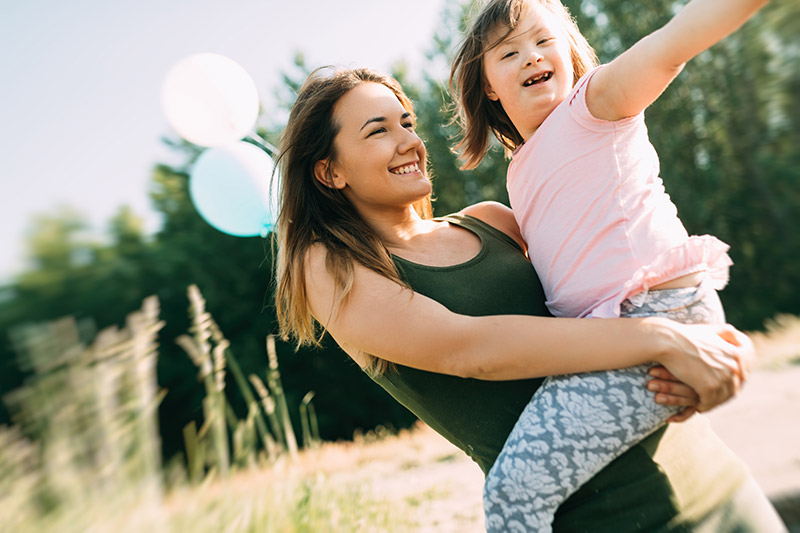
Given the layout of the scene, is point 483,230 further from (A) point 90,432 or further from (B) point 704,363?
(A) point 90,432

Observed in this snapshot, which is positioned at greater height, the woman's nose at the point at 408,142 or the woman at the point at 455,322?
the woman's nose at the point at 408,142

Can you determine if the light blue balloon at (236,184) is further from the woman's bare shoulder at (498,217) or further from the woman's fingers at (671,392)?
the woman's fingers at (671,392)

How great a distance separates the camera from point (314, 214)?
1810 mm

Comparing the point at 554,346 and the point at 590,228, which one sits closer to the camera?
the point at 554,346

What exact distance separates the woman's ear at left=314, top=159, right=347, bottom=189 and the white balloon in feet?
7.57

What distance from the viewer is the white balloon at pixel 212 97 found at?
406 centimetres

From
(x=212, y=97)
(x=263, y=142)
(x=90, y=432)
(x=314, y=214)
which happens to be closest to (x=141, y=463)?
(x=90, y=432)

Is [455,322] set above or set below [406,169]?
below

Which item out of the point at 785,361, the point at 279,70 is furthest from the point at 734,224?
the point at 279,70

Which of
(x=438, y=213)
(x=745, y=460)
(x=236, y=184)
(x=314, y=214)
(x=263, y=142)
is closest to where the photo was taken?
(x=314, y=214)

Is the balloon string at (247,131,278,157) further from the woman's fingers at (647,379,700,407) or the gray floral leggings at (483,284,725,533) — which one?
the woman's fingers at (647,379,700,407)

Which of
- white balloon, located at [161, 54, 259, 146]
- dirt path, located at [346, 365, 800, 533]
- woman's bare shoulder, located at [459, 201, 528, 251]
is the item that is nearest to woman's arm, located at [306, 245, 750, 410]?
woman's bare shoulder, located at [459, 201, 528, 251]

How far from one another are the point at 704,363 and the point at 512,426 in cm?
45

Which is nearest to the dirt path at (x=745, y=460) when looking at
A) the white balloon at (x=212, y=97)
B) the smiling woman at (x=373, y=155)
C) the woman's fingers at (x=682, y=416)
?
the woman's fingers at (x=682, y=416)
